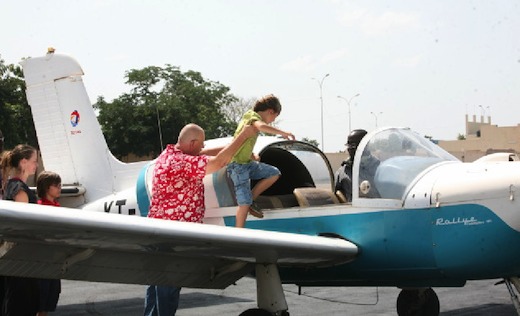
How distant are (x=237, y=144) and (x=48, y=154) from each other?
508 centimetres

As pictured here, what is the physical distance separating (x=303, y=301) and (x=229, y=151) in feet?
12.1

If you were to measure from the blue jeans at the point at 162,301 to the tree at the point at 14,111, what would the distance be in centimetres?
4227

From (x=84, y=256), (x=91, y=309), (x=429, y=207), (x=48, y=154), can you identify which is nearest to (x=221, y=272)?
(x=84, y=256)

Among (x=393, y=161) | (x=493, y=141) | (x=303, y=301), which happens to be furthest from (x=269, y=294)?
(x=493, y=141)

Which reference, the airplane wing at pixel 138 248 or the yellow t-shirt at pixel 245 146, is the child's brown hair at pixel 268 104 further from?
the airplane wing at pixel 138 248

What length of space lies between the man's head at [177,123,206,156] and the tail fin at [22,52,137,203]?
4.17 metres

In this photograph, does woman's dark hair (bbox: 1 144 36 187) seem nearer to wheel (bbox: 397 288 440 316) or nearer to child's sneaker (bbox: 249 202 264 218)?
child's sneaker (bbox: 249 202 264 218)

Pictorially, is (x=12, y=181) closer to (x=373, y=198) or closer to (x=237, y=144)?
(x=237, y=144)

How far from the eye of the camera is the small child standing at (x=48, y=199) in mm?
6973

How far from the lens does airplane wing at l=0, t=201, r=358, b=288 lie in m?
4.96

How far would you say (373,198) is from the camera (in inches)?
269

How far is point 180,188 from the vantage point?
20.8 ft

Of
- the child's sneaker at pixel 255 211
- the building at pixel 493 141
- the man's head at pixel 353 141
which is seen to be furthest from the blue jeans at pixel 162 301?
the building at pixel 493 141

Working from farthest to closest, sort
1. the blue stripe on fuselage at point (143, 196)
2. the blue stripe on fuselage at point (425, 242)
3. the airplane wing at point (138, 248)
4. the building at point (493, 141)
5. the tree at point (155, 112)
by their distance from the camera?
the building at point (493, 141) < the tree at point (155, 112) < the blue stripe on fuselage at point (143, 196) < the blue stripe on fuselage at point (425, 242) < the airplane wing at point (138, 248)
